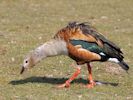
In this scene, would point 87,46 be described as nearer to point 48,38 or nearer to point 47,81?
point 47,81

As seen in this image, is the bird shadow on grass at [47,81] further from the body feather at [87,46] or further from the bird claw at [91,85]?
the body feather at [87,46]

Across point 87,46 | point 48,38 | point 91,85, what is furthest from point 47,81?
point 48,38

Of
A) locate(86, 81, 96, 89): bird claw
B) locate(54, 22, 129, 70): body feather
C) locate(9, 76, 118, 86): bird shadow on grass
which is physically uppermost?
locate(54, 22, 129, 70): body feather

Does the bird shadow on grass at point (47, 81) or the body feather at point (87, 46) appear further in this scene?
the bird shadow on grass at point (47, 81)

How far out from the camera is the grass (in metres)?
9.95

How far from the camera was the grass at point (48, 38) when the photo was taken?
32.7ft

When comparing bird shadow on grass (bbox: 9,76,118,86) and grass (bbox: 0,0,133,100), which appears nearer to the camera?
grass (bbox: 0,0,133,100)

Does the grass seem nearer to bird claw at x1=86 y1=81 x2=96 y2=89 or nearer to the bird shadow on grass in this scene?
the bird shadow on grass

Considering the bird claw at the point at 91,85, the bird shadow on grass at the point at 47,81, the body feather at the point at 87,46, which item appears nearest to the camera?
the body feather at the point at 87,46

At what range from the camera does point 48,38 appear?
1602 centimetres

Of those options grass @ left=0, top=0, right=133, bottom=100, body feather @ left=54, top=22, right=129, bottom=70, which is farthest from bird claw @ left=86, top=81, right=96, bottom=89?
body feather @ left=54, top=22, right=129, bottom=70

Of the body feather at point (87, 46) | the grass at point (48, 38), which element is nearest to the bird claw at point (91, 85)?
the grass at point (48, 38)

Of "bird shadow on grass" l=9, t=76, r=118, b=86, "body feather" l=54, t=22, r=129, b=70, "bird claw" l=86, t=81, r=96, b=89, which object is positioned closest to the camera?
"body feather" l=54, t=22, r=129, b=70

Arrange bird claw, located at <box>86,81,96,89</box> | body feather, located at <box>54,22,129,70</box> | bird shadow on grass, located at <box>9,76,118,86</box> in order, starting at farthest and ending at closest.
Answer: bird shadow on grass, located at <box>9,76,118,86</box> → bird claw, located at <box>86,81,96,89</box> → body feather, located at <box>54,22,129,70</box>
